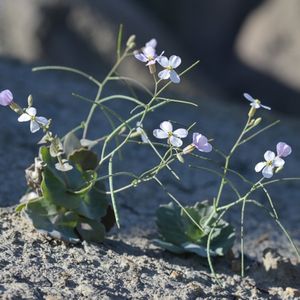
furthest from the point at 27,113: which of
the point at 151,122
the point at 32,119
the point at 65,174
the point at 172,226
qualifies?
the point at 151,122

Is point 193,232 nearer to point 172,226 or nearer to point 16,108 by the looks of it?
point 172,226

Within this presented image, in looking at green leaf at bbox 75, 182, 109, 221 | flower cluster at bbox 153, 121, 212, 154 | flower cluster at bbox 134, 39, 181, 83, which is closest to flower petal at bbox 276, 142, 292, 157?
flower cluster at bbox 153, 121, 212, 154

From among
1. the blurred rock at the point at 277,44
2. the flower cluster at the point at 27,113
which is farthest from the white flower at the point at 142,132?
the blurred rock at the point at 277,44

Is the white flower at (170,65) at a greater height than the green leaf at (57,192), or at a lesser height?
greater

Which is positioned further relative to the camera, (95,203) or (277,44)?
(277,44)

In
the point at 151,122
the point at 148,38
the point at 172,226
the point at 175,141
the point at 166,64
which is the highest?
the point at 166,64

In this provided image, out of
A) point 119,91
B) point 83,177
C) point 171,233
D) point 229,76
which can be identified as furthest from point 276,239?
point 229,76

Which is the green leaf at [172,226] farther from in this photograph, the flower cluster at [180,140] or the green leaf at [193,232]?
the flower cluster at [180,140]
